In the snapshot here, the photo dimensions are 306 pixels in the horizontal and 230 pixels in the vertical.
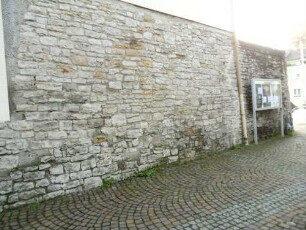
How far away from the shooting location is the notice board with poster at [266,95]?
9.34 m

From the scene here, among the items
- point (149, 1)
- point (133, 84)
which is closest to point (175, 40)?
point (149, 1)

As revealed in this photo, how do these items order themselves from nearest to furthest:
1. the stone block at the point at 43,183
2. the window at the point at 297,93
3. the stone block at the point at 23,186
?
the stone block at the point at 23,186 < the stone block at the point at 43,183 < the window at the point at 297,93

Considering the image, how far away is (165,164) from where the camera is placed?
6.74 metres

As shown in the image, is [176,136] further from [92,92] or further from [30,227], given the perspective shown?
[30,227]

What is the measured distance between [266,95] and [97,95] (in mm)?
6517

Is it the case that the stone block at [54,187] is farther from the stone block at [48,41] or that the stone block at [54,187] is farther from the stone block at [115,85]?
the stone block at [48,41]

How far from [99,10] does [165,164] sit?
3.65m

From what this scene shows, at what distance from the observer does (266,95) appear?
9.89 metres

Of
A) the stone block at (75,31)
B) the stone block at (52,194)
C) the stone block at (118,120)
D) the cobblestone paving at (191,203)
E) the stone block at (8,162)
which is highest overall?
the stone block at (75,31)

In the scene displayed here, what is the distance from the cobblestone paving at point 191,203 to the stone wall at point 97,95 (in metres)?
0.50

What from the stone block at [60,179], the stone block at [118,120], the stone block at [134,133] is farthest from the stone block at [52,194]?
the stone block at [134,133]

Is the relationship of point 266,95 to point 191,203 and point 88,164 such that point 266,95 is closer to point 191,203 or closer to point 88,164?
point 191,203

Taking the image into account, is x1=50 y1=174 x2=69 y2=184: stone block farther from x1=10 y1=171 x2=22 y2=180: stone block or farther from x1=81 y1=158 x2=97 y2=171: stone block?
x1=10 y1=171 x2=22 y2=180: stone block

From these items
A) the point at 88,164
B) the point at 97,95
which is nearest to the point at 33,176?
the point at 88,164
